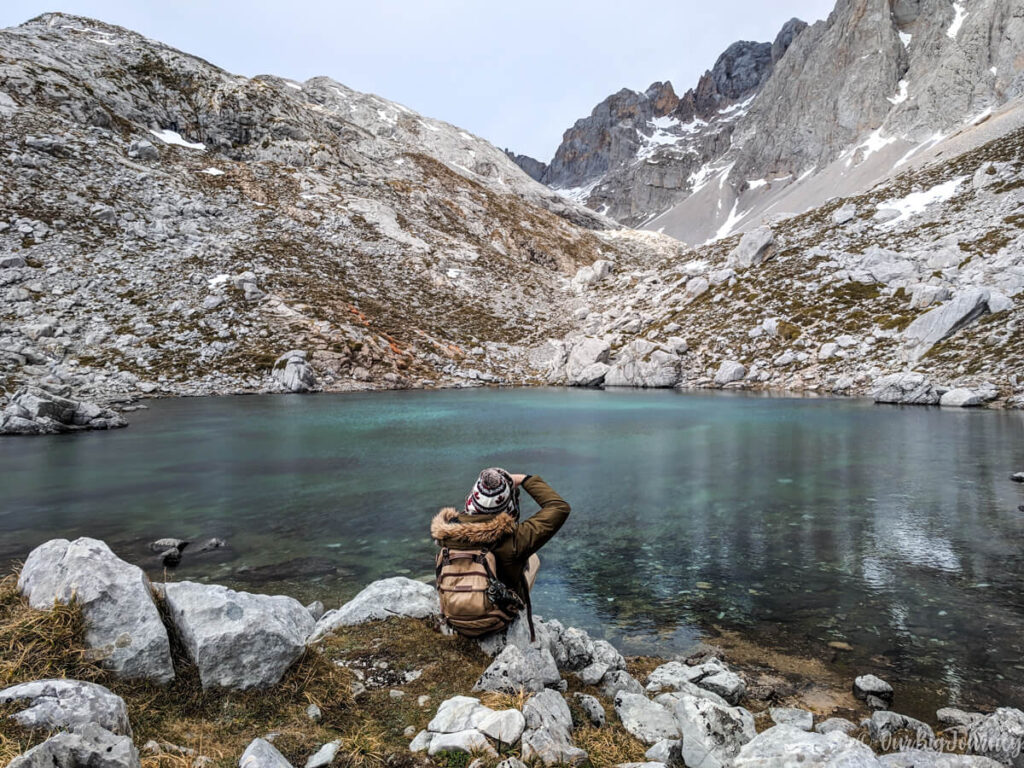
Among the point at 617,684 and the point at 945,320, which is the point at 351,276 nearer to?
the point at 945,320

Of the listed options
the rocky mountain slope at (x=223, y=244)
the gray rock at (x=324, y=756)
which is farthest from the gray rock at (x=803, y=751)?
the rocky mountain slope at (x=223, y=244)

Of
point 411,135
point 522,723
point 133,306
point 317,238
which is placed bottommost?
point 522,723

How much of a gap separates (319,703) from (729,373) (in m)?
56.9

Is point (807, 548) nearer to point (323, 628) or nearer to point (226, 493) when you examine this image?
point (323, 628)

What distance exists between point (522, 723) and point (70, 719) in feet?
10.8

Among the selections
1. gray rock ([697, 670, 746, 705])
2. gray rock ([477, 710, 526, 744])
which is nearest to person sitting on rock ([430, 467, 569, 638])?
gray rock ([477, 710, 526, 744])

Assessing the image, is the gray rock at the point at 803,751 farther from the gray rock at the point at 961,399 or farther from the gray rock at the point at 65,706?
the gray rock at the point at 961,399

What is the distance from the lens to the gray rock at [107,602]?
477 cm

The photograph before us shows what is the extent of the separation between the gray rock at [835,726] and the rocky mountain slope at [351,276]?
37.8m

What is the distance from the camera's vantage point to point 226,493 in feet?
61.4

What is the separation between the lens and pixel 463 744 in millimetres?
4297

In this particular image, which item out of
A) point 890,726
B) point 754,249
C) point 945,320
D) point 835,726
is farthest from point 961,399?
point 835,726

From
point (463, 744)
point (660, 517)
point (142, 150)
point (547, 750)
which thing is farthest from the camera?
point (142, 150)

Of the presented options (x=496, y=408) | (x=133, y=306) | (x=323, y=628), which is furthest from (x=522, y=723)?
(x=133, y=306)
